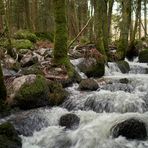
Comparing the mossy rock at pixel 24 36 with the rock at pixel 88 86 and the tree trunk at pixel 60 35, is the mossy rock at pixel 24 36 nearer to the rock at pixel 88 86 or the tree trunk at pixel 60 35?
the tree trunk at pixel 60 35

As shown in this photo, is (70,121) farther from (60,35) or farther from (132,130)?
(60,35)

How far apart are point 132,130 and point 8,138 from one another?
9.22 feet

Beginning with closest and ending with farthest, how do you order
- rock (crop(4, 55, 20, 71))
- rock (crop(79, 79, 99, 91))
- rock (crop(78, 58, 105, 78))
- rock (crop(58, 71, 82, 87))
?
1. rock (crop(79, 79, 99, 91))
2. rock (crop(58, 71, 82, 87))
3. rock (crop(4, 55, 20, 71))
4. rock (crop(78, 58, 105, 78))

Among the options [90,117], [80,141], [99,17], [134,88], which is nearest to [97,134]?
[80,141]

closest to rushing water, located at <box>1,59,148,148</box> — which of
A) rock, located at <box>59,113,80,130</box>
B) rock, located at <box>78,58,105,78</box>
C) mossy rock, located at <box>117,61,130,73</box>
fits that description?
rock, located at <box>59,113,80,130</box>

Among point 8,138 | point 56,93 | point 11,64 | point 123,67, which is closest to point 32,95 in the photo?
point 56,93

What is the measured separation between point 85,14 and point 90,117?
24893 mm

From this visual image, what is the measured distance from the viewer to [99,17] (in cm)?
1800

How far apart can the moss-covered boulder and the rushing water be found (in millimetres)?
305

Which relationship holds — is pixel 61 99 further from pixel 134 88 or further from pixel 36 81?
pixel 134 88

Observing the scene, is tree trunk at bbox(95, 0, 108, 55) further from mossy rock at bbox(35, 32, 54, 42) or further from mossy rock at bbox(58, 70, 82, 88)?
mossy rock at bbox(35, 32, 54, 42)

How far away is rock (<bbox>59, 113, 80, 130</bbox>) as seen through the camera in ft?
28.5

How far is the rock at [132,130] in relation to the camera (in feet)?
25.2

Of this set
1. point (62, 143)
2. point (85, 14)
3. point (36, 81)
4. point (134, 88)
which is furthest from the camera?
point (85, 14)
